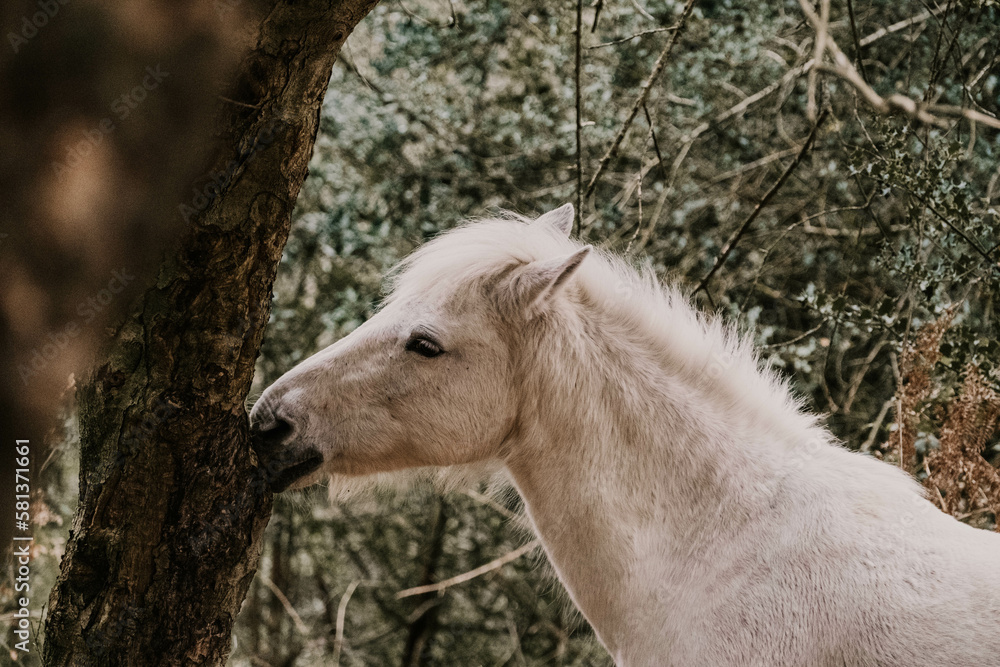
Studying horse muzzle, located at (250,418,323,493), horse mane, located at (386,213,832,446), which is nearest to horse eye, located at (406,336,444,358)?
horse mane, located at (386,213,832,446)

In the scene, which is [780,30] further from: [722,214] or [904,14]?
[722,214]

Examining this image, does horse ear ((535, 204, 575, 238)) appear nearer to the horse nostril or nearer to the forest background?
the horse nostril

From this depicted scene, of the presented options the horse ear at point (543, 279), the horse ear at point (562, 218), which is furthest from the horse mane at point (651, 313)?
the horse ear at point (562, 218)

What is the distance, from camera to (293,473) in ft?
8.13

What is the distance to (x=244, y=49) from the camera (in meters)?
1.86

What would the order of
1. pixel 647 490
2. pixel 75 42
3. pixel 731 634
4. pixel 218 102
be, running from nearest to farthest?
pixel 75 42 < pixel 218 102 < pixel 731 634 < pixel 647 490

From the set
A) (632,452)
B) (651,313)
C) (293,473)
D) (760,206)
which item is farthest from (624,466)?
(760,206)

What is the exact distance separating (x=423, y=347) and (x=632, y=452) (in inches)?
30.2

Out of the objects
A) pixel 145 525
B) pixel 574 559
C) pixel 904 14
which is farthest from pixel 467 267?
pixel 904 14

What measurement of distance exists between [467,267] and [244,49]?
1.06 metres

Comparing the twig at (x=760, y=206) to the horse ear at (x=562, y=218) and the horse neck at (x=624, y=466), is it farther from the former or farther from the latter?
the horse neck at (x=624, y=466)

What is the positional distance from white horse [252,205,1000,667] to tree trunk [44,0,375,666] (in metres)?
0.41

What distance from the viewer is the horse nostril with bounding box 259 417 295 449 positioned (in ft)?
8.03

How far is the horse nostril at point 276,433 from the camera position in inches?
96.3
